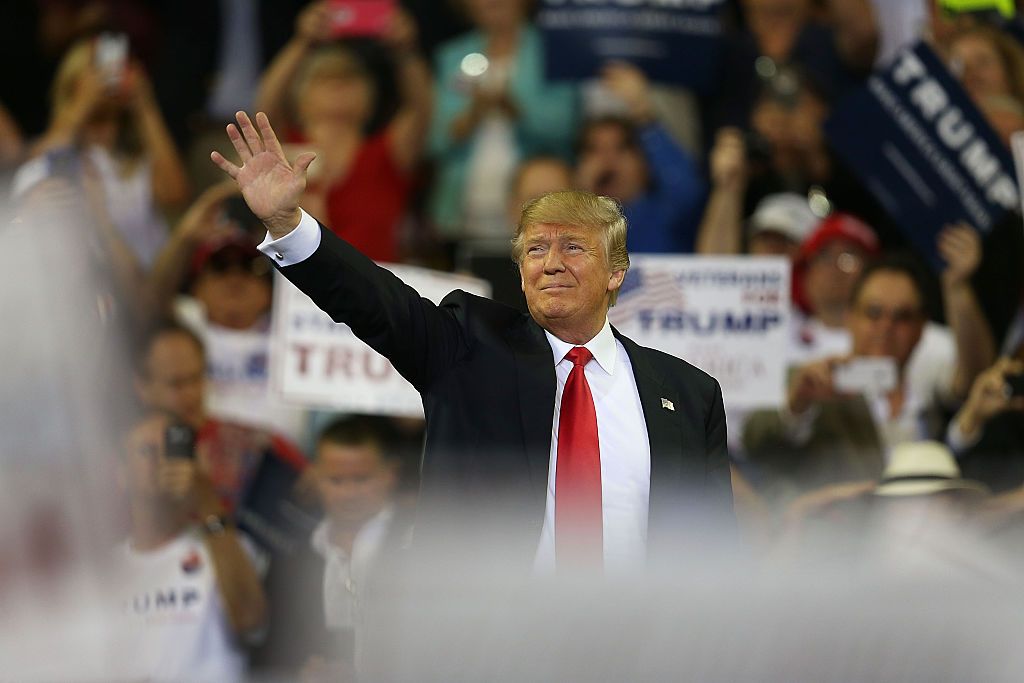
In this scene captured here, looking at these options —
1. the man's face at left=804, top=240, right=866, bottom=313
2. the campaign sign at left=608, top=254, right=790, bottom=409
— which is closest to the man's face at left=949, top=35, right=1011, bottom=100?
the man's face at left=804, top=240, right=866, bottom=313

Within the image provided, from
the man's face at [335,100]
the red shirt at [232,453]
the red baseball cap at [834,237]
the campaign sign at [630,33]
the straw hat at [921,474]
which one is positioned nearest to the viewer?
the straw hat at [921,474]

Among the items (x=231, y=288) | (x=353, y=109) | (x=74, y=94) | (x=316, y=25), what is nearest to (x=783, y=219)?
(x=353, y=109)

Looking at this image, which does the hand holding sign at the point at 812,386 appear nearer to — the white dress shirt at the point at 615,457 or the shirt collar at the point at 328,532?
the shirt collar at the point at 328,532

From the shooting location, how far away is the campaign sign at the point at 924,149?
18.4 feet

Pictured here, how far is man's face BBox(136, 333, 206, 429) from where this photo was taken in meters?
5.72

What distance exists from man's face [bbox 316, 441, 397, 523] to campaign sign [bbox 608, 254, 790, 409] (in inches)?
36.4

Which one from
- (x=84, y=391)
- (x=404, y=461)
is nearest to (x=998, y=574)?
(x=404, y=461)

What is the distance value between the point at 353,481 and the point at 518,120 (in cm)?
145

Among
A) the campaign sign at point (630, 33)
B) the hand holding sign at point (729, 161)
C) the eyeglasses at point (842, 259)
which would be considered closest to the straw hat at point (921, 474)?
the eyeglasses at point (842, 259)

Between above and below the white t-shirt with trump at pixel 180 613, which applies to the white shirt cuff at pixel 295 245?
above

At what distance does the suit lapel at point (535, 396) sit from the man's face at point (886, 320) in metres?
2.88

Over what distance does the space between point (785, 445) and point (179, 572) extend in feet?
6.57

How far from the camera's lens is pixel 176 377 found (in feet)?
18.8

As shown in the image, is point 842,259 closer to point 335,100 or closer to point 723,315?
point 723,315
